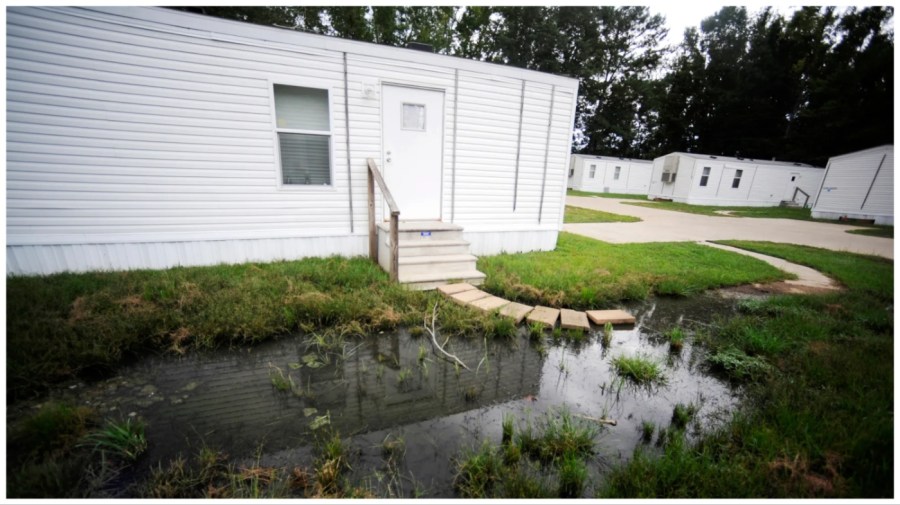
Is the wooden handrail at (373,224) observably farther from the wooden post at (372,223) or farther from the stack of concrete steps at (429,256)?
the stack of concrete steps at (429,256)

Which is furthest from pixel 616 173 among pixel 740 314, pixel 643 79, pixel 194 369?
pixel 194 369

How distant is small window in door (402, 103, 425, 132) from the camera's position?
502 centimetres

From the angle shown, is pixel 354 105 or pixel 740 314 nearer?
pixel 740 314

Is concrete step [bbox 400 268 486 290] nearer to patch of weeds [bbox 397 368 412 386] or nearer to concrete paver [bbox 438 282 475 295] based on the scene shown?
concrete paver [bbox 438 282 475 295]

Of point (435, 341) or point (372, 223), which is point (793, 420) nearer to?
point (435, 341)

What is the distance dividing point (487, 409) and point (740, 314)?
3.55 metres

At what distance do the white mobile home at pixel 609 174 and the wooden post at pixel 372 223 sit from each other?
24.1 m

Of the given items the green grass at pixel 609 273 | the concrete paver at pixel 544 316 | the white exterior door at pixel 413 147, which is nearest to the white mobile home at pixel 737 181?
the green grass at pixel 609 273

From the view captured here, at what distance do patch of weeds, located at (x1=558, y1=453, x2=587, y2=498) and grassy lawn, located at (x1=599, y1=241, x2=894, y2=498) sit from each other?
11cm

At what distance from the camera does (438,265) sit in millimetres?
4406

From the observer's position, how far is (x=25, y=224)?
151 inches

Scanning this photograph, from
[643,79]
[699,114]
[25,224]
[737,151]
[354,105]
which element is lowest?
[25,224]

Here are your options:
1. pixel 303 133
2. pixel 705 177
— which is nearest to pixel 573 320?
pixel 303 133

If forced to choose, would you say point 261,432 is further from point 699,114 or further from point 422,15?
point 699,114
